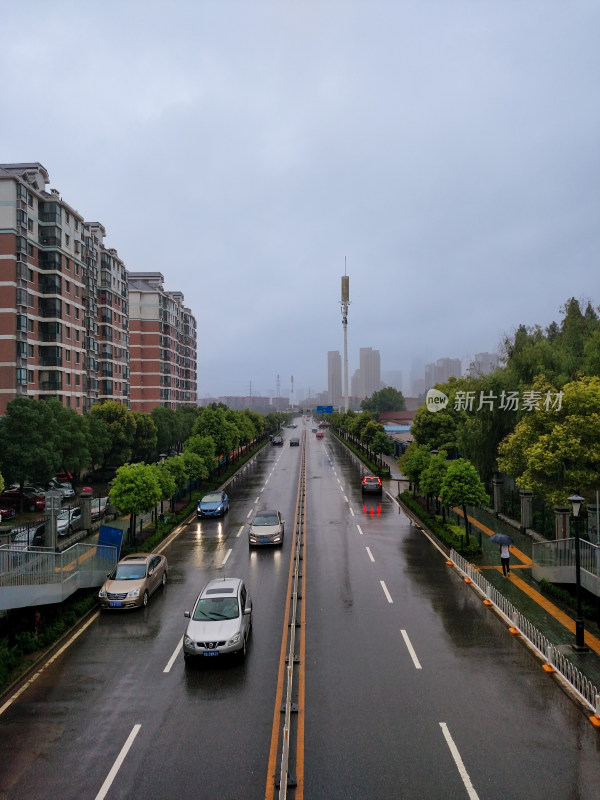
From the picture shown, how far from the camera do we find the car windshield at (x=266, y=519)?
26688 millimetres

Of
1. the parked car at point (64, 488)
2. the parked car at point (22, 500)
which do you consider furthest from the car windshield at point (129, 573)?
the parked car at point (64, 488)

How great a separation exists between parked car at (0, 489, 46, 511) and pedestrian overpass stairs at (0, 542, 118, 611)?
773 inches

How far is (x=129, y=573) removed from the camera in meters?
18.8

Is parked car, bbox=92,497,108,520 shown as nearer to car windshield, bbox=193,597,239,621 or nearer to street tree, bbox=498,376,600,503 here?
car windshield, bbox=193,597,239,621

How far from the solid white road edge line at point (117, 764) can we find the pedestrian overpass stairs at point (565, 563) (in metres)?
13.9

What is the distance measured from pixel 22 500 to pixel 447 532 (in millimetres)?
26857

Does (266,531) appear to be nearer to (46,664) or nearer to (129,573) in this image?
(129,573)

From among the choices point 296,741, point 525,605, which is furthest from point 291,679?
point 525,605

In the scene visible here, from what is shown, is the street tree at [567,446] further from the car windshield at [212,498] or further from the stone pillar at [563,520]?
the car windshield at [212,498]

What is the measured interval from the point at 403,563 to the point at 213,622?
37.2 ft

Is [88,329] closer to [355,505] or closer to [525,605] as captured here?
[355,505]

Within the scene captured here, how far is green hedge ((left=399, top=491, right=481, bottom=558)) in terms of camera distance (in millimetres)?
24062

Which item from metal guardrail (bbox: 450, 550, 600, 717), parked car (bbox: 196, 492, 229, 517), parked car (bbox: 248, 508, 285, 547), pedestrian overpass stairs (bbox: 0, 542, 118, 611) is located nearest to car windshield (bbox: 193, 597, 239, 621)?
pedestrian overpass stairs (bbox: 0, 542, 118, 611)

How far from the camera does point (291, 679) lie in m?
12.4
